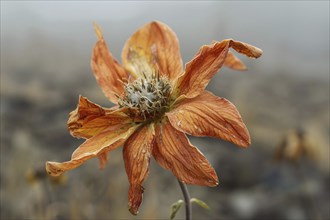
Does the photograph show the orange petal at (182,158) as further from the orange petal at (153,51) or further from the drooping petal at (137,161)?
the orange petal at (153,51)

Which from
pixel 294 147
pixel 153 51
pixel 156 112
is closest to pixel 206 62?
pixel 156 112

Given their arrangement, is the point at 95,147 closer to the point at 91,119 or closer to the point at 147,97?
the point at 91,119

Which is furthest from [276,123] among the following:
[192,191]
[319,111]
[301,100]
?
[192,191]

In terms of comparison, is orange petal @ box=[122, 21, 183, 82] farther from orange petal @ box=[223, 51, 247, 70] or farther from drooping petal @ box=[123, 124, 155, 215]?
drooping petal @ box=[123, 124, 155, 215]

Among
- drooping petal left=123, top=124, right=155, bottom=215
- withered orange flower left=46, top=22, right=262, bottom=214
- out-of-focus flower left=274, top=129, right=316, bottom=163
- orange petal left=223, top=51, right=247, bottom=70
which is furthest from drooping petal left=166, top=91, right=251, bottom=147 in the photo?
out-of-focus flower left=274, top=129, right=316, bottom=163

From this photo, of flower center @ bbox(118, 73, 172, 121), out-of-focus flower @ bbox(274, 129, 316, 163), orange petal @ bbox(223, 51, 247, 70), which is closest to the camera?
A: flower center @ bbox(118, 73, 172, 121)
